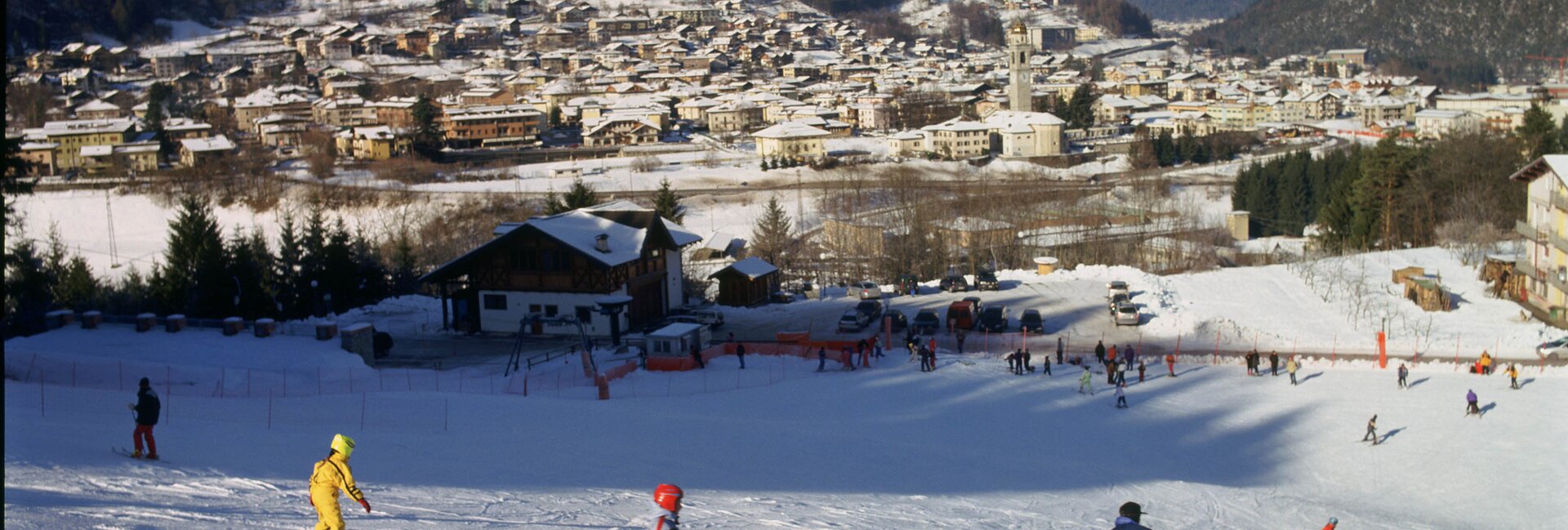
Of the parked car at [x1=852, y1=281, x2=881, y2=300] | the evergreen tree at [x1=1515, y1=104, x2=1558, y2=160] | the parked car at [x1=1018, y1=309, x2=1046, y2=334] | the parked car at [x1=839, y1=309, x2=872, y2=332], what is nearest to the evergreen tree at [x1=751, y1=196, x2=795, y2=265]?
the parked car at [x1=852, y1=281, x2=881, y2=300]

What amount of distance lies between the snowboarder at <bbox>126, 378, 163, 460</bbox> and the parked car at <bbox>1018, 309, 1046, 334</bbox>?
12660 millimetres

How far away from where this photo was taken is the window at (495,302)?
1927 cm

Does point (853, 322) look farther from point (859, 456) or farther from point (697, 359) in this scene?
point (859, 456)

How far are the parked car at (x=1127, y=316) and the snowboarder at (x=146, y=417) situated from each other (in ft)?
46.3

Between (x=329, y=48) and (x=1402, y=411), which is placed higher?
(x=329, y=48)

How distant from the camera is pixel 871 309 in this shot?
19.8m

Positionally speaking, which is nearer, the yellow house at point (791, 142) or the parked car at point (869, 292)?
the parked car at point (869, 292)

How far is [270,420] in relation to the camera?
10531 millimetres

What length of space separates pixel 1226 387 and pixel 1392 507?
4.43 m

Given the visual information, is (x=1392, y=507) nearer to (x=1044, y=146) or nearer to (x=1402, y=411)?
(x=1402, y=411)

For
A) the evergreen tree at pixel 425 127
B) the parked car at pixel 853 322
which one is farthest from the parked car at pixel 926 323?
the evergreen tree at pixel 425 127

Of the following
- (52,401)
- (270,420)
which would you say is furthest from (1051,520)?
(52,401)

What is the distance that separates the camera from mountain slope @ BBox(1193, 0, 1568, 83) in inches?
4247

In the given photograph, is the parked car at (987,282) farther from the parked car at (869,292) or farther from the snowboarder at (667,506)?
the snowboarder at (667,506)
